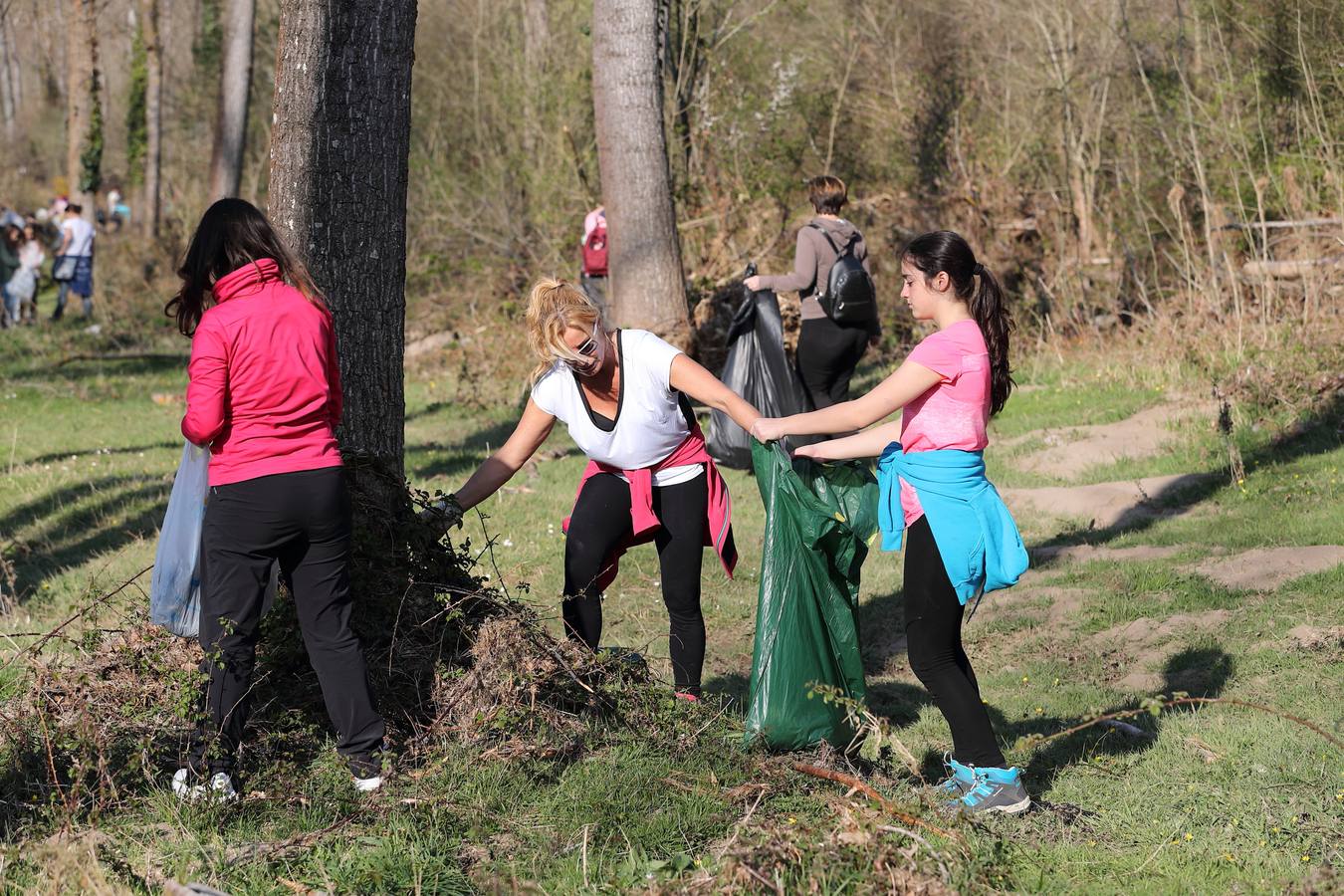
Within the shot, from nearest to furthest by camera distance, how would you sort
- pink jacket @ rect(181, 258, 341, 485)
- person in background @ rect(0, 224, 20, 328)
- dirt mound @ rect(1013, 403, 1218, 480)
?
pink jacket @ rect(181, 258, 341, 485) → dirt mound @ rect(1013, 403, 1218, 480) → person in background @ rect(0, 224, 20, 328)

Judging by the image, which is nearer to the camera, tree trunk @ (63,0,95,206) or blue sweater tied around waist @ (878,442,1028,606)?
blue sweater tied around waist @ (878,442,1028,606)

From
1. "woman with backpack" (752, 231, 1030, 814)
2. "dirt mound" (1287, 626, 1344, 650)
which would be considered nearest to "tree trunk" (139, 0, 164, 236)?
"dirt mound" (1287, 626, 1344, 650)

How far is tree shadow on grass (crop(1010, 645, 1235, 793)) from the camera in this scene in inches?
178

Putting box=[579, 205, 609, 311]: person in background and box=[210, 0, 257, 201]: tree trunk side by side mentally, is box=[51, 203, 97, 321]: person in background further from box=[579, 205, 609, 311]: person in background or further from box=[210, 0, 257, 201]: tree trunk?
box=[579, 205, 609, 311]: person in background

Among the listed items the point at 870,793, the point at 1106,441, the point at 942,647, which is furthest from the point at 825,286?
the point at 870,793

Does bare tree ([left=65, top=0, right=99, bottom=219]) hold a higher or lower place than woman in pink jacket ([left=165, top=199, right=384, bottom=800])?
higher

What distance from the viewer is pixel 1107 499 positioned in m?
7.82

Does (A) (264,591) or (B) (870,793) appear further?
(A) (264,591)

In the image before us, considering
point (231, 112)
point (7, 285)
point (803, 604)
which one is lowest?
point (803, 604)

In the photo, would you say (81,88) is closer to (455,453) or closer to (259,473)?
(455,453)

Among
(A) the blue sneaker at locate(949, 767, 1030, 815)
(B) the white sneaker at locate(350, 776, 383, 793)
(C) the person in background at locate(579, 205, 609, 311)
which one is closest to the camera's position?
(B) the white sneaker at locate(350, 776, 383, 793)

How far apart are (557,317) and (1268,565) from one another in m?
3.94

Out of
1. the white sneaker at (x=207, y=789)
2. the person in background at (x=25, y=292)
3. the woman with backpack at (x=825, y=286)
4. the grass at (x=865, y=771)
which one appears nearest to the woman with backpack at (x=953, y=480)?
the grass at (x=865, y=771)

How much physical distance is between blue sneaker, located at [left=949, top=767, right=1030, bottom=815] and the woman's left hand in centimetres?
119
